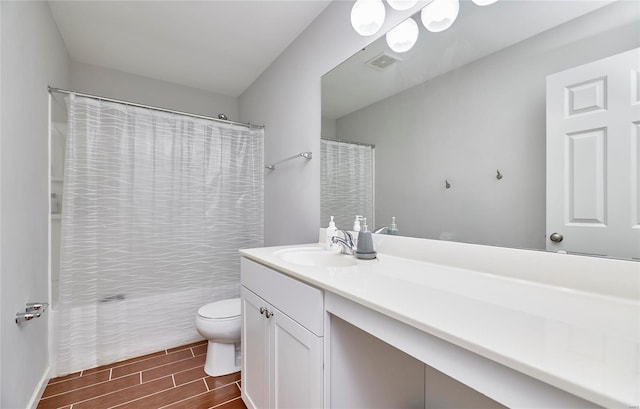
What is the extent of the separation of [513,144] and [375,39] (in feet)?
2.96

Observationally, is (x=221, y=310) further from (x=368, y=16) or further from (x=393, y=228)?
(x=368, y=16)

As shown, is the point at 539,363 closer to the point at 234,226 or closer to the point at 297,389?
the point at 297,389

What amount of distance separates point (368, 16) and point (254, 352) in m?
1.70

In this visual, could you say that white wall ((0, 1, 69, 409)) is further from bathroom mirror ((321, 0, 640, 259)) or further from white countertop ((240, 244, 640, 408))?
bathroom mirror ((321, 0, 640, 259))

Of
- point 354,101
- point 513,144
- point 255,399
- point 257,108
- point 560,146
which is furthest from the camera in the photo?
point 257,108

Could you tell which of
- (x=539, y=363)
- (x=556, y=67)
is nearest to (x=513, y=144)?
(x=556, y=67)

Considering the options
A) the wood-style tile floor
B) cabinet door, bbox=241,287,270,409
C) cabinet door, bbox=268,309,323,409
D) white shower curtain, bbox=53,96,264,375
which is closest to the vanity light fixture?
cabinet door, bbox=268,309,323,409

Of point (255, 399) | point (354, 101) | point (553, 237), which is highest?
point (354, 101)

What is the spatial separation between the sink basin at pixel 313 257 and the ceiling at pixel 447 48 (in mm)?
842

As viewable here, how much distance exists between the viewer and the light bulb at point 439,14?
1.11 meters

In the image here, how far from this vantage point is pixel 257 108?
2.63 m

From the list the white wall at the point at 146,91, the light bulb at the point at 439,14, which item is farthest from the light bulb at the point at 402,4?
the white wall at the point at 146,91

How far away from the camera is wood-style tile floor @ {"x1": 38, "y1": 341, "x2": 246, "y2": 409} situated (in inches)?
58.4

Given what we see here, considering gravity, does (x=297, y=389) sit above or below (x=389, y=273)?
below
